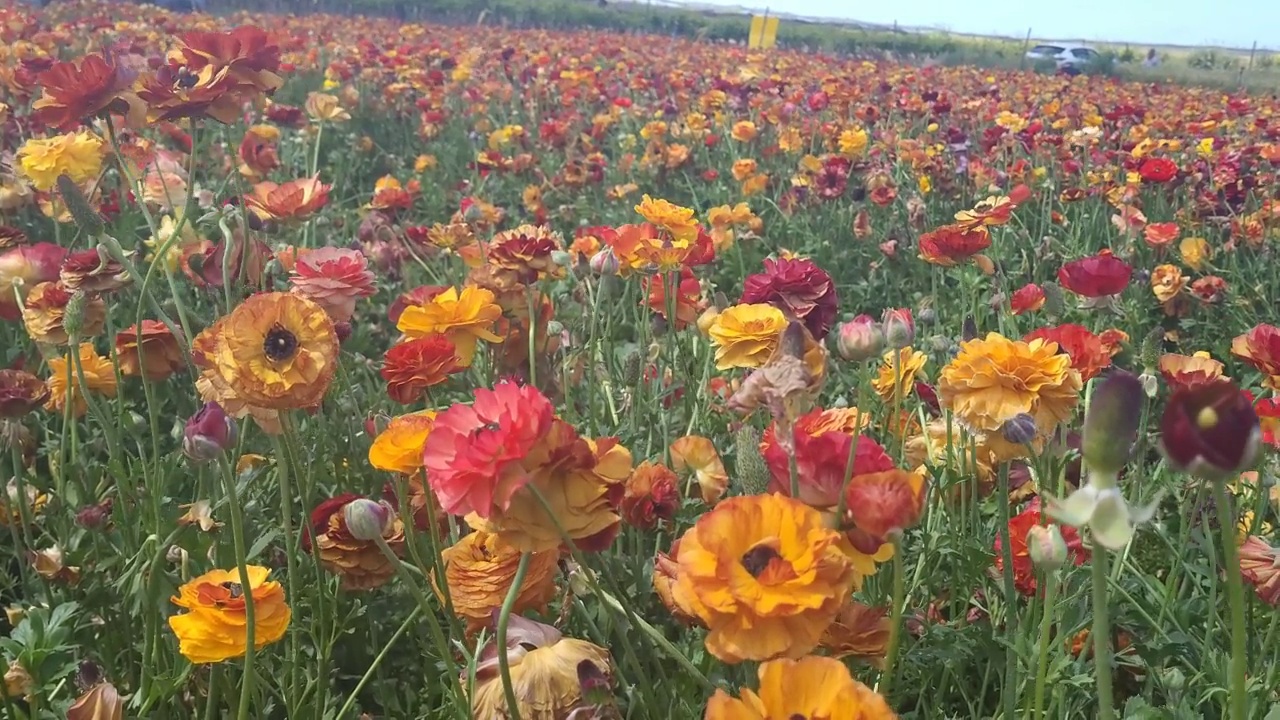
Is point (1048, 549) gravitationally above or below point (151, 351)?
above

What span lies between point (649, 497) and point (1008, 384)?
440 mm

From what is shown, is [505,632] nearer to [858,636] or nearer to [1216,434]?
[858,636]

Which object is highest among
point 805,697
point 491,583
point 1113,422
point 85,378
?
point 1113,422

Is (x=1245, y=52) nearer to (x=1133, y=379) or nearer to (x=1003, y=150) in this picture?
(x=1003, y=150)

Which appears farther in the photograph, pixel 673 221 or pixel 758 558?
pixel 673 221

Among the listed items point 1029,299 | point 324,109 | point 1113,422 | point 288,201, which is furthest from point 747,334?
point 324,109

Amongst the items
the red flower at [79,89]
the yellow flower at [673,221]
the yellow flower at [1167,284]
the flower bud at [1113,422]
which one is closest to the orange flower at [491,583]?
the flower bud at [1113,422]

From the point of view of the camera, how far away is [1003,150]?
4.33 meters

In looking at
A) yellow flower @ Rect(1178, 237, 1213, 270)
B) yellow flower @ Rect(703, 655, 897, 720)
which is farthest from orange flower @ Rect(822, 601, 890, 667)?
yellow flower @ Rect(1178, 237, 1213, 270)

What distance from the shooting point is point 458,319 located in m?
1.45

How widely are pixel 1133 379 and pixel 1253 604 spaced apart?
1.06m

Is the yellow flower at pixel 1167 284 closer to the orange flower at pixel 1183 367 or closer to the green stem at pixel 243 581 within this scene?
the orange flower at pixel 1183 367

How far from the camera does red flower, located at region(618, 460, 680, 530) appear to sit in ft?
3.78

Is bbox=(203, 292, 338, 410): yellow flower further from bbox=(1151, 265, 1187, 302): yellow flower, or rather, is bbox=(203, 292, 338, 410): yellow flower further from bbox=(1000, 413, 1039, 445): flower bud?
bbox=(1151, 265, 1187, 302): yellow flower
